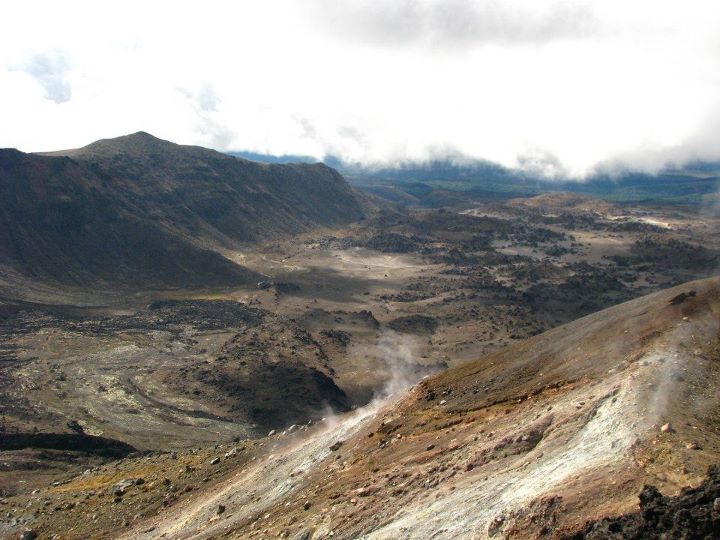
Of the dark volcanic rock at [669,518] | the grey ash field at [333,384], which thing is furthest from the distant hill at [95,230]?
the dark volcanic rock at [669,518]

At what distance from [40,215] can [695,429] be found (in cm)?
15171

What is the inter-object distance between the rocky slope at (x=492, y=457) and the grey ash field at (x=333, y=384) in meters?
0.11

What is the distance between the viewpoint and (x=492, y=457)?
1970cm

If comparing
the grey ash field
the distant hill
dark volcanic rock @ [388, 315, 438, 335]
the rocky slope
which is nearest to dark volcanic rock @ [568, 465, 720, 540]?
the rocky slope

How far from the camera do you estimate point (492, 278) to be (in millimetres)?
142625

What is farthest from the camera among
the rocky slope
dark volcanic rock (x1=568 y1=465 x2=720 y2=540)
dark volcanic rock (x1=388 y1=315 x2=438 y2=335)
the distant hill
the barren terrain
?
the distant hill

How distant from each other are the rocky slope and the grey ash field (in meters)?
0.11

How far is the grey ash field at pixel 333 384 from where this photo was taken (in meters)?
18.2

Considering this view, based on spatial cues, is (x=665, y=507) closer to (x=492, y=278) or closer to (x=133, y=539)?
(x=133, y=539)

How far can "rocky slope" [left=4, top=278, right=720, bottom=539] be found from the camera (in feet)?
50.7

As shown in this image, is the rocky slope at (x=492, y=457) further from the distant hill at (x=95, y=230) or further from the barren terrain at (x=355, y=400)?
the distant hill at (x=95, y=230)

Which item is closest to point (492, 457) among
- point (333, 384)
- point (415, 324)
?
point (333, 384)

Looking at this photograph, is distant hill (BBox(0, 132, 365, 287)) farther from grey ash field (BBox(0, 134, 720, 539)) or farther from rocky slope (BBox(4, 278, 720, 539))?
rocky slope (BBox(4, 278, 720, 539))

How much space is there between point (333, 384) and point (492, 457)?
5418 cm
